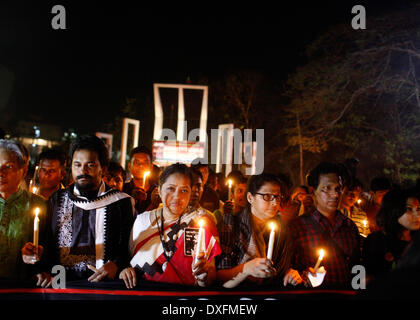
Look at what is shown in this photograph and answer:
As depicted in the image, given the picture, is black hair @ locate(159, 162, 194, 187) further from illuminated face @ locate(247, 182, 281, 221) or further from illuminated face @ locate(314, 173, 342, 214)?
illuminated face @ locate(314, 173, 342, 214)

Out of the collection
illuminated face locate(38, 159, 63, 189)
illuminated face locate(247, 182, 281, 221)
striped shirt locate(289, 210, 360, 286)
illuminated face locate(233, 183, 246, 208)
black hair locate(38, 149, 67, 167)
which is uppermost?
black hair locate(38, 149, 67, 167)

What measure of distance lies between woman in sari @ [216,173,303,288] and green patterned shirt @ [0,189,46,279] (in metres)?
1.56

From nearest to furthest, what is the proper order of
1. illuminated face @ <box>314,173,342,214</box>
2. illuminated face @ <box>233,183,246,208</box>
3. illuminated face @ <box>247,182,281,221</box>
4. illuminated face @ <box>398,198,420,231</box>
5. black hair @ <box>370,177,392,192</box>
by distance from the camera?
illuminated face @ <box>247,182,281,221</box>, illuminated face @ <box>398,198,420,231</box>, illuminated face @ <box>314,173,342,214</box>, illuminated face @ <box>233,183,246,208</box>, black hair @ <box>370,177,392,192</box>

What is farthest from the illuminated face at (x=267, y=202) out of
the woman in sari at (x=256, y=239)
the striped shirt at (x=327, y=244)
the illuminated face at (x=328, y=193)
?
the illuminated face at (x=328, y=193)

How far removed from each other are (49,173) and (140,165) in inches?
59.1

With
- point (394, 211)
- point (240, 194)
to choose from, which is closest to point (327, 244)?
point (394, 211)

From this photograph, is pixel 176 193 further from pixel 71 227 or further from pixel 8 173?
pixel 8 173

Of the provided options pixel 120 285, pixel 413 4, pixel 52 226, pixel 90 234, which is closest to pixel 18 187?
pixel 52 226

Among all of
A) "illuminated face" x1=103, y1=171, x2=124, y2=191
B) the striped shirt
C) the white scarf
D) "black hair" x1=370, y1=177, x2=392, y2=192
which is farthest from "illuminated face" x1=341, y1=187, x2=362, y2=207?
the white scarf

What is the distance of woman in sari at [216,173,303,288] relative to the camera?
258 centimetres

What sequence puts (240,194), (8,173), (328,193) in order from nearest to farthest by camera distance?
(8,173), (328,193), (240,194)

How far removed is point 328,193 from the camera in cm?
321

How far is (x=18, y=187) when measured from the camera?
2908mm

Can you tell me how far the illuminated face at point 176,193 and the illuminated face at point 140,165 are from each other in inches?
101
